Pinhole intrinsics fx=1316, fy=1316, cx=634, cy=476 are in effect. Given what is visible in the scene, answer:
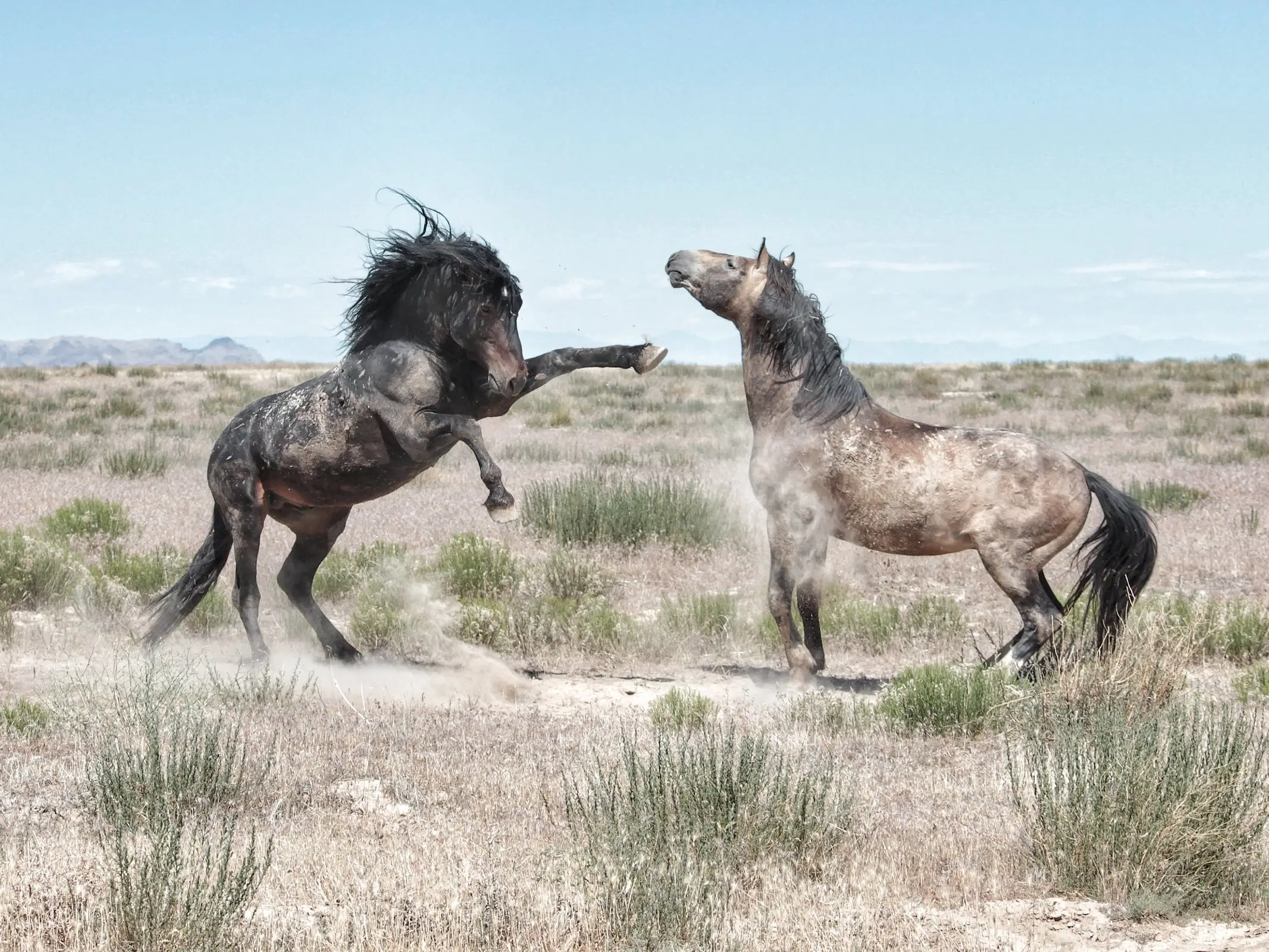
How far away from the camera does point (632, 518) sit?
40.8 feet

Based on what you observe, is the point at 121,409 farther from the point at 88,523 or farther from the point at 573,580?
the point at 573,580

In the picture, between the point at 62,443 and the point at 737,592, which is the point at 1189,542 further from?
the point at 62,443

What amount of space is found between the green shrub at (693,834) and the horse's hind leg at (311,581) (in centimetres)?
380

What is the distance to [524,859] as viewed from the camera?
4.61m

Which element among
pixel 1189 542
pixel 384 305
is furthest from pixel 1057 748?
pixel 1189 542

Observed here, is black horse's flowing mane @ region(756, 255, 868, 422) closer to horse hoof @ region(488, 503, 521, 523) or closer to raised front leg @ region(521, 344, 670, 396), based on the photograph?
raised front leg @ region(521, 344, 670, 396)

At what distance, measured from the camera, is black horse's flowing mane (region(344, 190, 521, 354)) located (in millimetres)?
7375

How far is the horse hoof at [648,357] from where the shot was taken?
7.35m

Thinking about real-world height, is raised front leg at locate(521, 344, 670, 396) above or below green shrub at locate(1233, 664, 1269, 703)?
above

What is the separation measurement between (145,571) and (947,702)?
21.6 ft

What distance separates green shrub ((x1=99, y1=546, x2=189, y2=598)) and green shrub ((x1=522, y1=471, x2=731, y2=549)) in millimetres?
3443

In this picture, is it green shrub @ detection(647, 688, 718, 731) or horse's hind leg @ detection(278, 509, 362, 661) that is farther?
horse's hind leg @ detection(278, 509, 362, 661)

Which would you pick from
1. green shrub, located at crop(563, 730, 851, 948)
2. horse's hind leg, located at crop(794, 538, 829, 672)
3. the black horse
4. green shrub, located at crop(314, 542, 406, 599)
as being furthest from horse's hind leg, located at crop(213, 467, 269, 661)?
green shrub, located at crop(563, 730, 851, 948)

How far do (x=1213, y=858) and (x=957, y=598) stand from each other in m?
6.28
